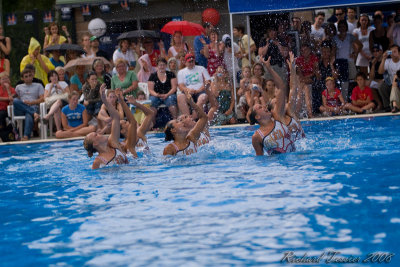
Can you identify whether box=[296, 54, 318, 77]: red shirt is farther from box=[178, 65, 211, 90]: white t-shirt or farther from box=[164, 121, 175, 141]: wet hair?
box=[164, 121, 175, 141]: wet hair

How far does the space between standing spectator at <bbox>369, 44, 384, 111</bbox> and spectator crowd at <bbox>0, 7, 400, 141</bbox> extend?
0.08ft

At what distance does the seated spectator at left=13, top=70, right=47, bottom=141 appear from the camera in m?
15.3

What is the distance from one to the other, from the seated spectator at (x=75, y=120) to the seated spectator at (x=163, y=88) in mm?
1566

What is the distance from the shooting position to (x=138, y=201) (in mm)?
7004

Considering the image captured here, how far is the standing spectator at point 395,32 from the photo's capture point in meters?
15.9

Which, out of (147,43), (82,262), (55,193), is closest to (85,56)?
(147,43)

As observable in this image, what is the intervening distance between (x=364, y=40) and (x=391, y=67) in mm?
1408

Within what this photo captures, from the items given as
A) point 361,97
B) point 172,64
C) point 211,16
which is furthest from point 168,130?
point 211,16

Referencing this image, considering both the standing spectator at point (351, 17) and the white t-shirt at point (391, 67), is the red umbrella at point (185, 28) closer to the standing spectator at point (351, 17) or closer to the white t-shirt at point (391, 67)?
the standing spectator at point (351, 17)

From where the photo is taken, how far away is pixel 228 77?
15727 mm

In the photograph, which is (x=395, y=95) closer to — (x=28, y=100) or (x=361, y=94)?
(x=361, y=94)

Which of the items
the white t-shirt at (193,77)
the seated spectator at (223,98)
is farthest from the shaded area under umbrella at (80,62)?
the seated spectator at (223,98)

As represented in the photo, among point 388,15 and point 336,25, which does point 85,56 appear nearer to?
point 336,25

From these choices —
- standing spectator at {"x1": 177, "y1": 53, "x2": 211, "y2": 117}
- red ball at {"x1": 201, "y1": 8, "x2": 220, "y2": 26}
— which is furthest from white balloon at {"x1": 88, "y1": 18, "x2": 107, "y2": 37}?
standing spectator at {"x1": 177, "y1": 53, "x2": 211, "y2": 117}
